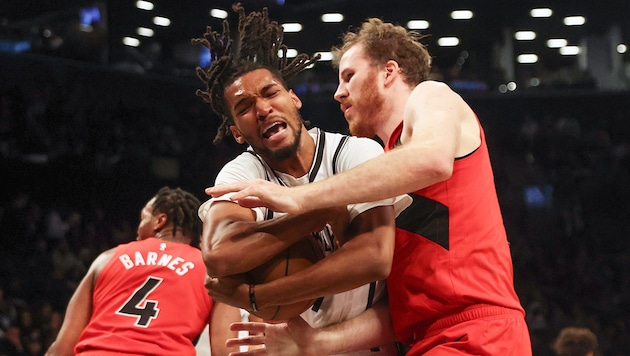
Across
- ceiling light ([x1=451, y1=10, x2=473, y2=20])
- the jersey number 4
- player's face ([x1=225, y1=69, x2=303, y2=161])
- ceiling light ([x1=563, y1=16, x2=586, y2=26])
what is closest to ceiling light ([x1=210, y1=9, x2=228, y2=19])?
ceiling light ([x1=451, y1=10, x2=473, y2=20])

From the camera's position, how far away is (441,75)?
18.1 meters

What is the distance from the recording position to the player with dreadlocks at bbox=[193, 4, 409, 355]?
2.77m

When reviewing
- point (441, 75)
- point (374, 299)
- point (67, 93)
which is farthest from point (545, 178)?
point (374, 299)

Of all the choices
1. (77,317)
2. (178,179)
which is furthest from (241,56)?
(178,179)

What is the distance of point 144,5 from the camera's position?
17.9 meters

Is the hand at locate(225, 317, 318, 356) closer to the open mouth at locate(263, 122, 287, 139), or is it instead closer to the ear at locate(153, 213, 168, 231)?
the open mouth at locate(263, 122, 287, 139)

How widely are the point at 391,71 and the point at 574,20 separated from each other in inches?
671

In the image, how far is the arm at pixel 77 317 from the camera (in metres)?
4.93

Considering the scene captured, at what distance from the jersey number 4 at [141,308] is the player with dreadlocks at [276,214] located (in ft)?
5.70

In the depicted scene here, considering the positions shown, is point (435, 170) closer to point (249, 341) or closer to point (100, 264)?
point (249, 341)

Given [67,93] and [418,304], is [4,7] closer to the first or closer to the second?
[67,93]

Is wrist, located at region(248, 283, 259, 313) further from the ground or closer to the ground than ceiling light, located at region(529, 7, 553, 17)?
closer to the ground

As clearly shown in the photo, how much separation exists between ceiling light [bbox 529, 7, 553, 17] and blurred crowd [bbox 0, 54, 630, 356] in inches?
82.8

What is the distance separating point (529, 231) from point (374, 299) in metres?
13.6
